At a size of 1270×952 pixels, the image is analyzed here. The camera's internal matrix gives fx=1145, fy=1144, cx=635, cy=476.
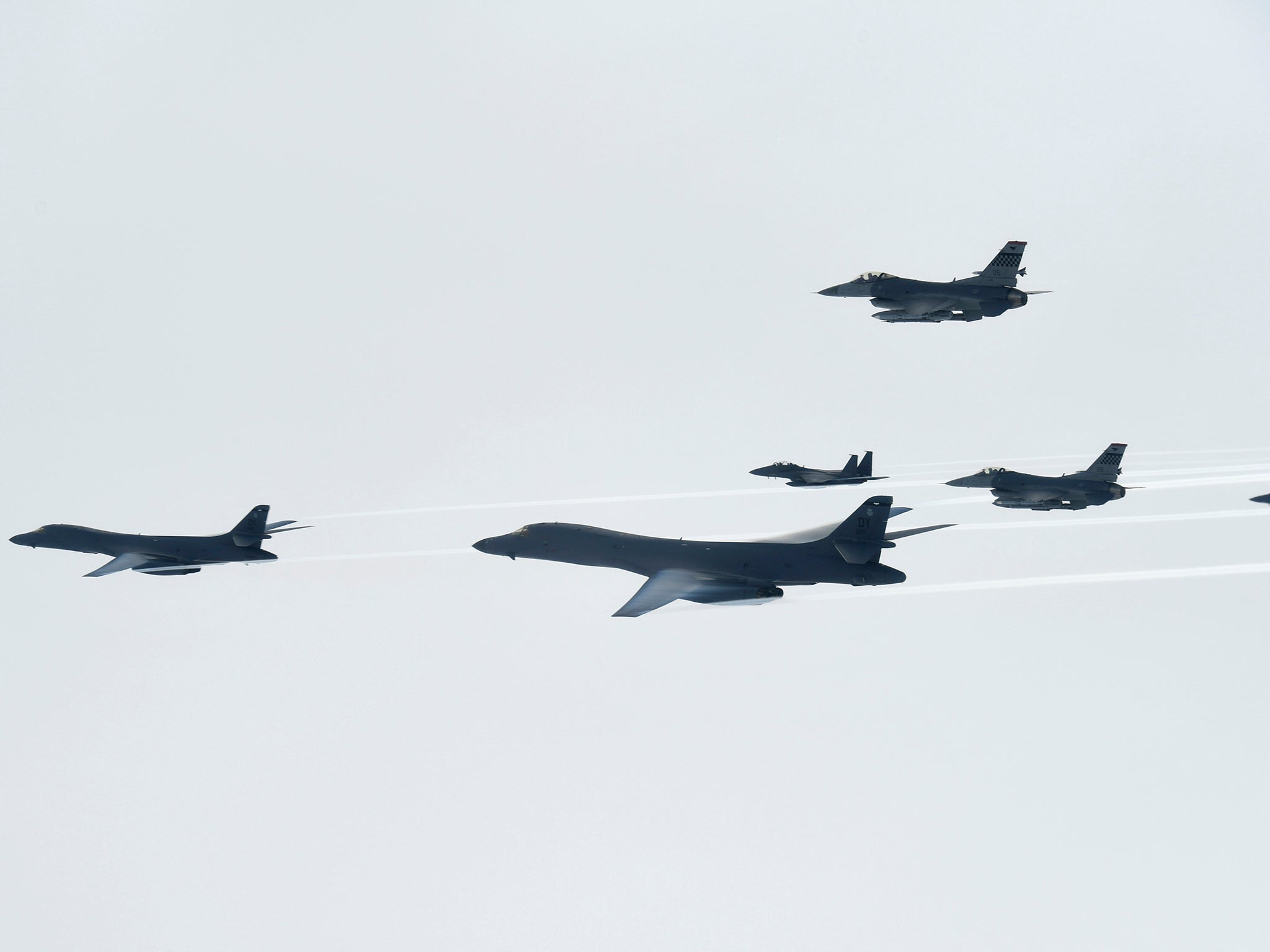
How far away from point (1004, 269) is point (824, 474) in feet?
62.3

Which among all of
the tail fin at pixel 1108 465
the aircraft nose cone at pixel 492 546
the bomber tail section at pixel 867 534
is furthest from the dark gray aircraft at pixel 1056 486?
the aircraft nose cone at pixel 492 546

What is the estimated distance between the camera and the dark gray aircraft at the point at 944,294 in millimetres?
60875

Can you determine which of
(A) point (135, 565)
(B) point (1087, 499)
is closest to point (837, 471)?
(B) point (1087, 499)

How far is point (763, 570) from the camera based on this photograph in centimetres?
5147

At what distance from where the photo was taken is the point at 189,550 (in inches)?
2468

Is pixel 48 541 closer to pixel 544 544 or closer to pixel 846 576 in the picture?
pixel 544 544

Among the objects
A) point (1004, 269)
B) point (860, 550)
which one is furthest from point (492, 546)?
point (1004, 269)

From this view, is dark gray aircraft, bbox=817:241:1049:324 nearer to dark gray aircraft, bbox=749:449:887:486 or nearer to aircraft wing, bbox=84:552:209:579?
dark gray aircraft, bbox=749:449:887:486

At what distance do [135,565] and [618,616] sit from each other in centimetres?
3217

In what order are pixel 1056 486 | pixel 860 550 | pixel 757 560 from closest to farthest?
pixel 860 550, pixel 757 560, pixel 1056 486

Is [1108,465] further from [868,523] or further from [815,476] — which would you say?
[868,523]

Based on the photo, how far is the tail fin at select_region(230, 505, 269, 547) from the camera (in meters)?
61.8

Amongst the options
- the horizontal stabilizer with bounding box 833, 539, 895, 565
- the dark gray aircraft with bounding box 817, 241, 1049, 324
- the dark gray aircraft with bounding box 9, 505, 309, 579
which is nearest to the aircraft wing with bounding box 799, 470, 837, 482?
the dark gray aircraft with bounding box 817, 241, 1049, 324

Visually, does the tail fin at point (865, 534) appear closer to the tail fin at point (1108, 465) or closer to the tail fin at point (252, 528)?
the tail fin at point (1108, 465)
